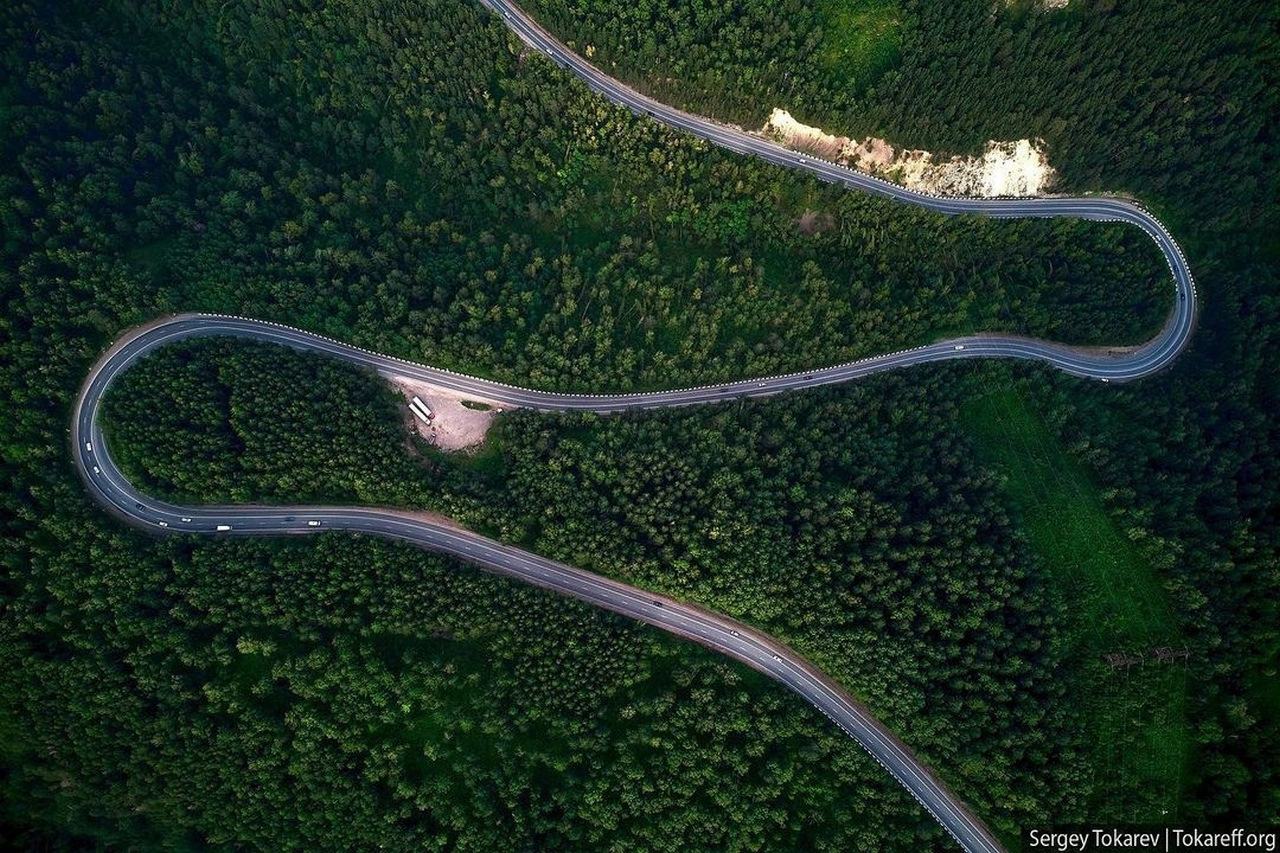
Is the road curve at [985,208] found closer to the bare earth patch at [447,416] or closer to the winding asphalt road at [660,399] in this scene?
the winding asphalt road at [660,399]

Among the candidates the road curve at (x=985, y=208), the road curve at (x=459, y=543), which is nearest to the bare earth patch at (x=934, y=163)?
the road curve at (x=985, y=208)

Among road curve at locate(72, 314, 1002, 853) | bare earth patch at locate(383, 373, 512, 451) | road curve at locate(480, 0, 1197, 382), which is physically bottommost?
road curve at locate(72, 314, 1002, 853)

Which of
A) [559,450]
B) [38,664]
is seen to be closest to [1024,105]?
[559,450]

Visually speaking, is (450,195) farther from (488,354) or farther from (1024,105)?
(1024,105)

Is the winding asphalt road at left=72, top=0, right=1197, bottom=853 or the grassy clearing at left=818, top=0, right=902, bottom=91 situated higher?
the grassy clearing at left=818, top=0, right=902, bottom=91

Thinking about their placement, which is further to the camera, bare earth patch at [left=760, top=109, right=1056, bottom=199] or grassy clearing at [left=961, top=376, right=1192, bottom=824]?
bare earth patch at [left=760, top=109, right=1056, bottom=199]

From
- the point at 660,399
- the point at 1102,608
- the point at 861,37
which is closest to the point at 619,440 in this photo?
the point at 660,399

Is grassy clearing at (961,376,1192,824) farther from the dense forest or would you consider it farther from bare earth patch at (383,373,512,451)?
bare earth patch at (383,373,512,451)

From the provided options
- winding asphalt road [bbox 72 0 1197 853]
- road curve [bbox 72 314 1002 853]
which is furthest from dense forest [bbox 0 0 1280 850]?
winding asphalt road [bbox 72 0 1197 853]
